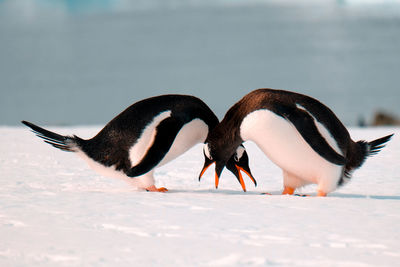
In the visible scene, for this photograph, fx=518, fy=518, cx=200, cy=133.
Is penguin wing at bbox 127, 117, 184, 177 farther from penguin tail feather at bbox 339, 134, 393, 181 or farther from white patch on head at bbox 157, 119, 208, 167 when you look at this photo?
penguin tail feather at bbox 339, 134, 393, 181

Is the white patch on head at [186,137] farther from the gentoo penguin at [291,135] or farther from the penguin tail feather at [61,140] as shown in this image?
the penguin tail feather at [61,140]

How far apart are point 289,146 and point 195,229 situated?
1.92 meters

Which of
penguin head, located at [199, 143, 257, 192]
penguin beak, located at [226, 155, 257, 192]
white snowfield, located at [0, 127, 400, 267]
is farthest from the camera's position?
penguin beak, located at [226, 155, 257, 192]

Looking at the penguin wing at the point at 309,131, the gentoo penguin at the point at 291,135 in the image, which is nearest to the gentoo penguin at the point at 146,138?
the gentoo penguin at the point at 291,135

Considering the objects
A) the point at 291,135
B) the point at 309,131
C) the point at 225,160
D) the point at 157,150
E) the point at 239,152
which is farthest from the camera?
the point at 239,152

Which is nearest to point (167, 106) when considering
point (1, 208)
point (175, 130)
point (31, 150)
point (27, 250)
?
point (175, 130)

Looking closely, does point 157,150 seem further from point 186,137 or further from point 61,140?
point 61,140

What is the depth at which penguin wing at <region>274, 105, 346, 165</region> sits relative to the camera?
500 centimetres

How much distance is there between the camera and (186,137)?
561cm

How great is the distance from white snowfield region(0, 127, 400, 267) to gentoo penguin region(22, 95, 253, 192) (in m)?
0.46

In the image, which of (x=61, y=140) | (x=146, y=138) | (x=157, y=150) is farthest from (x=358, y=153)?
(x=61, y=140)

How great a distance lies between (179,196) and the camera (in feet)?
16.8

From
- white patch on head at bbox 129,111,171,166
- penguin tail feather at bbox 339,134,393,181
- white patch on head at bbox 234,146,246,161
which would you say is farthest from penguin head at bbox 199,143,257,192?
penguin tail feather at bbox 339,134,393,181

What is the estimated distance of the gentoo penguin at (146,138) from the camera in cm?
539
